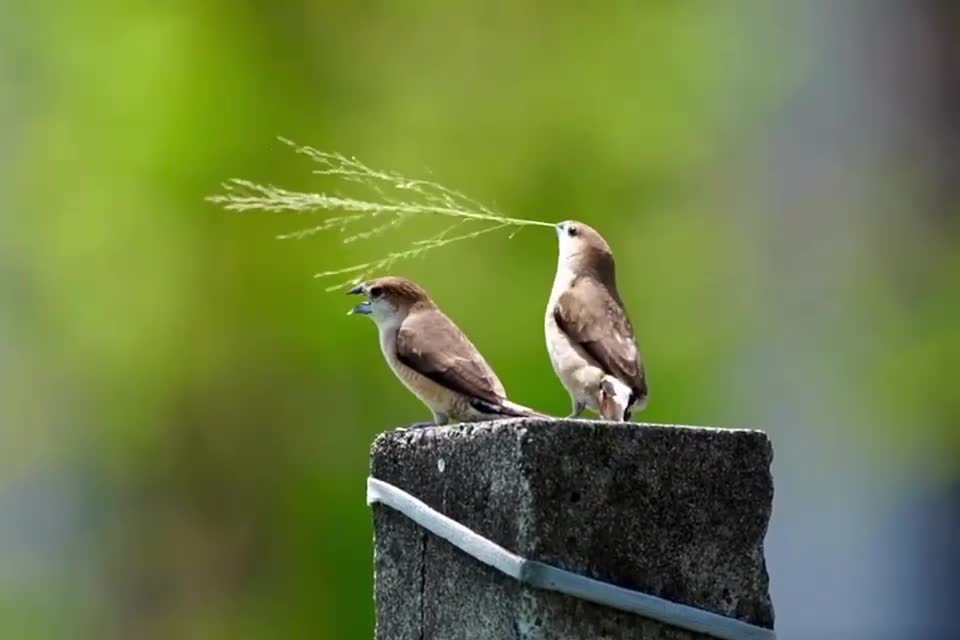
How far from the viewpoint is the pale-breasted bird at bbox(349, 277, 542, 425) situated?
2762 millimetres

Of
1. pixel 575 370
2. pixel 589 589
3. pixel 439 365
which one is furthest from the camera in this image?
pixel 575 370

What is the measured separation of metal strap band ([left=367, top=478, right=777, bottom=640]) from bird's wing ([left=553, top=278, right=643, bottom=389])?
1.09 m

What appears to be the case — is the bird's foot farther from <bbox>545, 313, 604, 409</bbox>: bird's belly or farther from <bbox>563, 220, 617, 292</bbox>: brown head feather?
<bbox>563, 220, 617, 292</bbox>: brown head feather

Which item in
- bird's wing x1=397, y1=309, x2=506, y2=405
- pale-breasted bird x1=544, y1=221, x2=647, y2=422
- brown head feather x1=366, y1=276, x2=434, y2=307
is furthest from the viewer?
brown head feather x1=366, y1=276, x2=434, y2=307

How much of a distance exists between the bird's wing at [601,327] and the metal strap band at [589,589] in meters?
1.09

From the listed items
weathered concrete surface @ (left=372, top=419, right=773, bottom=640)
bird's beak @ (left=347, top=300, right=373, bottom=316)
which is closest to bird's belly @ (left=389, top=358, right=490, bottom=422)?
bird's beak @ (left=347, top=300, right=373, bottom=316)

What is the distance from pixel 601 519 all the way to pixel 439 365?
107cm

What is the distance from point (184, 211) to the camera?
8195mm

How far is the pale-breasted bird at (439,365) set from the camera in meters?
2.76

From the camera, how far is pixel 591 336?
9.70 feet

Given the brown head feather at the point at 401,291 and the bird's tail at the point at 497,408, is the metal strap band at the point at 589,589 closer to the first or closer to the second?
the bird's tail at the point at 497,408

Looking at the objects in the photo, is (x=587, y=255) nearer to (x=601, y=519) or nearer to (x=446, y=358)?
(x=446, y=358)

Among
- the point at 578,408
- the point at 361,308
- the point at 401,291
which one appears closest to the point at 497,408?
the point at 578,408

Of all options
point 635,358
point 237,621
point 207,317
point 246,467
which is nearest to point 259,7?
point 207,317
